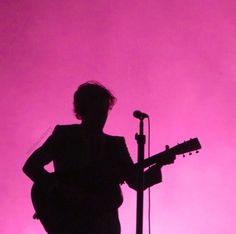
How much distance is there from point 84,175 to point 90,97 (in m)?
0.52

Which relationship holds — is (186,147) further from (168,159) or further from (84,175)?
(84,175)

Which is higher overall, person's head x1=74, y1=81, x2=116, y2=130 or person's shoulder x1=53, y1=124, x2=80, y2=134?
person's head x1=74, y1=81, x2=116, y2=130

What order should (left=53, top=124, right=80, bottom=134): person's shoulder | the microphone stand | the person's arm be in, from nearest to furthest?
the microphone stand < the person's arm < (left=53, top=124, right=80, bottom=134): person's shoulder

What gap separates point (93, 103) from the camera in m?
2.74

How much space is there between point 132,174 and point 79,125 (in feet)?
1.54

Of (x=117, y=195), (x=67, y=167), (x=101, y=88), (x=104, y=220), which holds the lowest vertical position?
(x=104, y=220)

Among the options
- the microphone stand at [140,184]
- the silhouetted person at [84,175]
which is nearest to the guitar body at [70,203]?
the silhouetted person at [84,175]

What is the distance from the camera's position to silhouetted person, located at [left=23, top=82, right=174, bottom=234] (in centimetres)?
241

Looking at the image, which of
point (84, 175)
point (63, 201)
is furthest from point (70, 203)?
point (84, 175)

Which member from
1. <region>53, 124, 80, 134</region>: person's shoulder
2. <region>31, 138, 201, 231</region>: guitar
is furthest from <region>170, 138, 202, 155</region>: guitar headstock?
<region>53, 124, 80, 134</region>: person's shoulder

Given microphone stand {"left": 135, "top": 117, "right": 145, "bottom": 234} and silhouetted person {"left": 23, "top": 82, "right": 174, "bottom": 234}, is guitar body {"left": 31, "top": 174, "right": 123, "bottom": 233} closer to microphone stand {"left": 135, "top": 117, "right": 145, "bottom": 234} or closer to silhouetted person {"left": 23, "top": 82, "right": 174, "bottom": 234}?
silhouetted person {"left": 23, "top": 82, "right": 174, "bottom": 234}

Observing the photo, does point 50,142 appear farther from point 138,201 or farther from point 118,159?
point 138,201

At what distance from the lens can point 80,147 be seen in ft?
8.59

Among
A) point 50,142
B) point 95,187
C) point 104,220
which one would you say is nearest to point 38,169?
point 50,142
